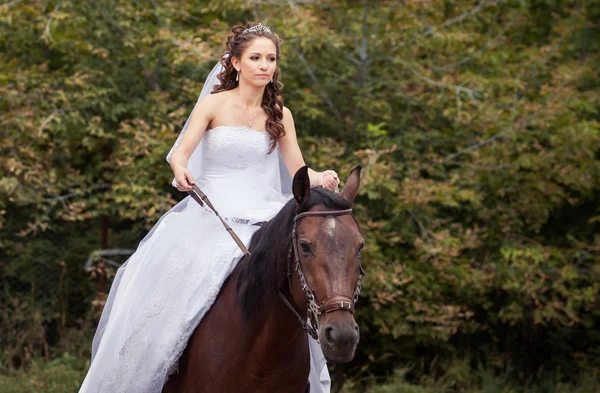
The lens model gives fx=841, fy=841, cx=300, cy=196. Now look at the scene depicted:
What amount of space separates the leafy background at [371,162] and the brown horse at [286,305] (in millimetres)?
3768

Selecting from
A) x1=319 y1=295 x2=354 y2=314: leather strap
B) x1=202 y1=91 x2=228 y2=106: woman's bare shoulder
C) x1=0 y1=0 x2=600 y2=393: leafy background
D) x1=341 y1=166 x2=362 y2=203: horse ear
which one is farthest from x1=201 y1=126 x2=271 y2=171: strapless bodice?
x1=0 y1=0 x2=600 y2=393: leafy background

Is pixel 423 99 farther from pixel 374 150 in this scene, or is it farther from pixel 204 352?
pixel 204 352

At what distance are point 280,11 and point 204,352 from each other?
5.34 metres

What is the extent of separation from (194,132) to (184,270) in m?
0.64

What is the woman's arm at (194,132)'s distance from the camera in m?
3.75

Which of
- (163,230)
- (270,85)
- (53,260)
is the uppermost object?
(270,85)

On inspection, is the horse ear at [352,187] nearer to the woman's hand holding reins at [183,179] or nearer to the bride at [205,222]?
the bride at [205,222]

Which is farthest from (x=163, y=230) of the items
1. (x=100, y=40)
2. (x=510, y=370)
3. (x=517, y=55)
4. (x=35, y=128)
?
(x=517, y=55)

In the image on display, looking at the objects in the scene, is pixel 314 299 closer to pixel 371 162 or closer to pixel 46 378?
pixel 371 162

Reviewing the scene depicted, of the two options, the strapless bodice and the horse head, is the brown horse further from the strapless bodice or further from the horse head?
the strapless bodice

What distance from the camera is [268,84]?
414cm

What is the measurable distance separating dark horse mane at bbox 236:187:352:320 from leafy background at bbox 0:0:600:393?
3875 millimetres

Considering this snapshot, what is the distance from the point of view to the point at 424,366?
894 cm

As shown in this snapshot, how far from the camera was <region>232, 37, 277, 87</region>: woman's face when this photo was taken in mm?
3914
